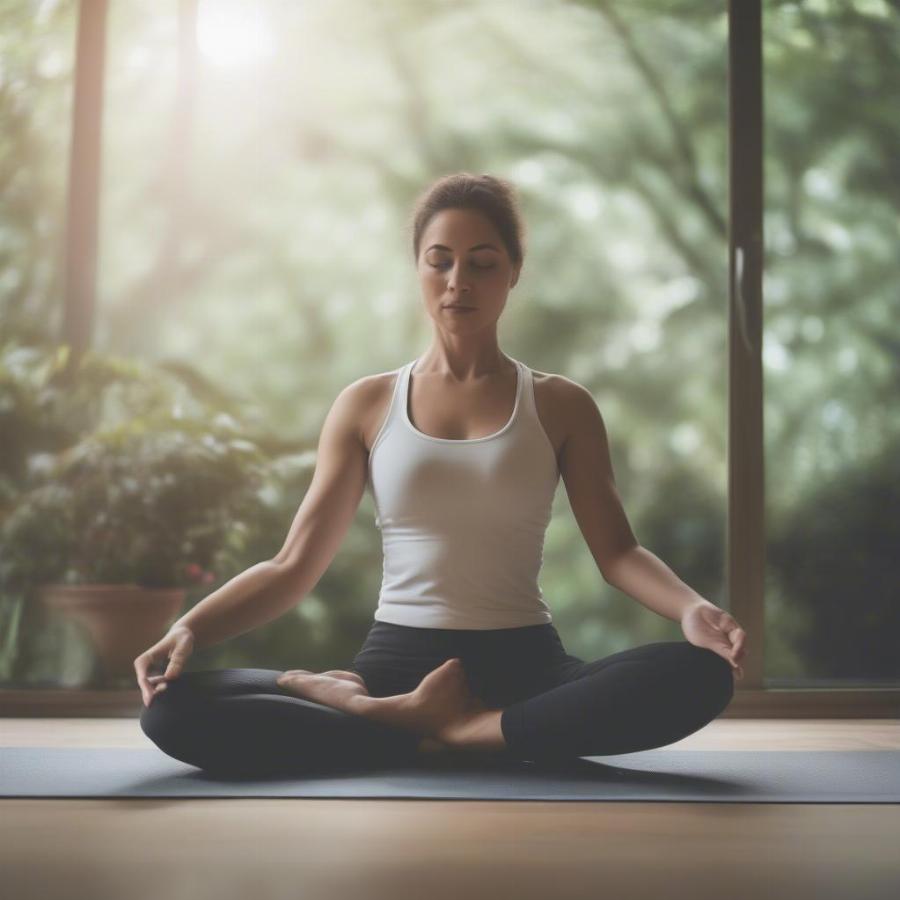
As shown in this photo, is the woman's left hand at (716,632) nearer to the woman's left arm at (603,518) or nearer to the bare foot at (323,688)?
the woman's left arm at (603,518)

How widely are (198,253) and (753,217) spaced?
1.36 m

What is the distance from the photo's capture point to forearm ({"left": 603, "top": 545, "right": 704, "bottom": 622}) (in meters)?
1.70

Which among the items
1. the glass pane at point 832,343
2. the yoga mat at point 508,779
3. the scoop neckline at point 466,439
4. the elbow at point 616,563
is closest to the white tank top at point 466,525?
the scoop neckline at point 466,439

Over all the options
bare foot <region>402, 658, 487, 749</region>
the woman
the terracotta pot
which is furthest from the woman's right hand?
the terracotta pot

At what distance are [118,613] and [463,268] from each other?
124 cm

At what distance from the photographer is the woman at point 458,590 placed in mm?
1589

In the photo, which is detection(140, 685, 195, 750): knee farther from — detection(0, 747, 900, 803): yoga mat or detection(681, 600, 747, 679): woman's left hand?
detection(681, 600, 747, 679): woman's left hand

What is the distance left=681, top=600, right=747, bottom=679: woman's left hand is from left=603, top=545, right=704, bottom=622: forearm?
0.15 feet

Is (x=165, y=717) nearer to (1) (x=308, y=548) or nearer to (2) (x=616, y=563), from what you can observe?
(1) (x=308, y=548)

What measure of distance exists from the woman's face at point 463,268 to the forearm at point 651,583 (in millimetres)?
469

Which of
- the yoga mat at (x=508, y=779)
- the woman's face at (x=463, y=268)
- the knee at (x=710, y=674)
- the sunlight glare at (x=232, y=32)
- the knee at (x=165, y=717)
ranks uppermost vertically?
the sunlight glare at (x=232, y=32)

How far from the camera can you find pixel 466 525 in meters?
1.82

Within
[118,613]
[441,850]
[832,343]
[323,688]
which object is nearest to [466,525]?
[323,688]

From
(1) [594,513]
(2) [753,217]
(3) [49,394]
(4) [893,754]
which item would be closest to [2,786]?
(1) [594,513]
